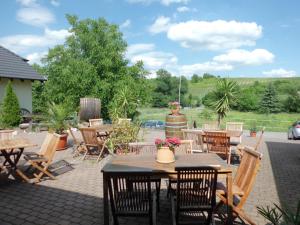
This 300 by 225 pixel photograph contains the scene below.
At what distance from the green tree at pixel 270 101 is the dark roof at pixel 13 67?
35.2 metres

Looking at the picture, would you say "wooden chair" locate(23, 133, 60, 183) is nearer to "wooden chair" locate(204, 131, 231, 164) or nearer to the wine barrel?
"wooden chair" locate(204, 131, 231, 164)

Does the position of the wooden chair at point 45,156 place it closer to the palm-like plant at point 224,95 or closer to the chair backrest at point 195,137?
the chair backrest at point 195,137

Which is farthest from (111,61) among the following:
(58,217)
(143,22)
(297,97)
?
(297,97)

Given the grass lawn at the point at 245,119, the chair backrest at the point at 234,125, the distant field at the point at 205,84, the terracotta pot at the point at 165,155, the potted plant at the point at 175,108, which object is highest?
the distant field at the point at 205,84

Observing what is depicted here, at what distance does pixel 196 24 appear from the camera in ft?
84.1

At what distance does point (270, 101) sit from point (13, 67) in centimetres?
3739

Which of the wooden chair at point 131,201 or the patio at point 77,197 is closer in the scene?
the wooden chair at point 131,201

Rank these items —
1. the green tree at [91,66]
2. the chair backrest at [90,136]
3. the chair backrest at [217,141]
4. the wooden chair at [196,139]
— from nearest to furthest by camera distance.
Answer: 1. the chair backrest at [217,141]
2. the wooden chair at [196,139]
3. the chair backrest at [90,136]
4. the green tree at [91,66]

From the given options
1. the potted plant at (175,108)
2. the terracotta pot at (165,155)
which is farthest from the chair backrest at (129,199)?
Answer: the potted plant at (175,108)

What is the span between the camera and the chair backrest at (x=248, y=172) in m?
3.40

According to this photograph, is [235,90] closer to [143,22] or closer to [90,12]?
[143,22]

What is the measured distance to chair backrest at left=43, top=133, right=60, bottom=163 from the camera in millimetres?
5598

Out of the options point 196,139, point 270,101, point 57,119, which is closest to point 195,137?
point 196,139

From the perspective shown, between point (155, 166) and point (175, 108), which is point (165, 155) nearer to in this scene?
point (155, 166)
